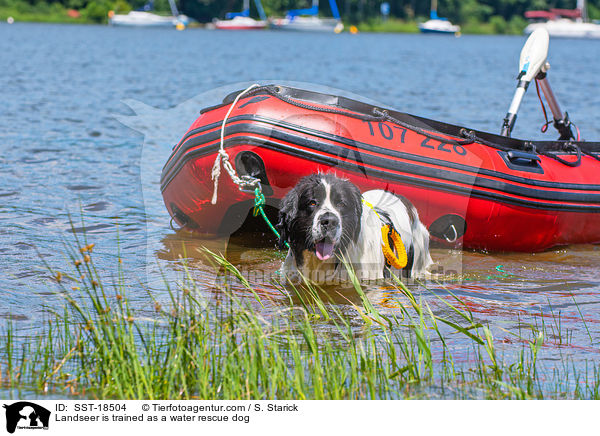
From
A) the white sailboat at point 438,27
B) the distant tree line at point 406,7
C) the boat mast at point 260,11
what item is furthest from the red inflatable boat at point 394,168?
the white sailboat at point 438,27

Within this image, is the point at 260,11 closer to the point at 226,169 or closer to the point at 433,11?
the point at 433,11

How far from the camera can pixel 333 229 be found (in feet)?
14.4

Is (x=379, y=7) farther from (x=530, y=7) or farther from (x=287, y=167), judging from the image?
(x=287, y=167)

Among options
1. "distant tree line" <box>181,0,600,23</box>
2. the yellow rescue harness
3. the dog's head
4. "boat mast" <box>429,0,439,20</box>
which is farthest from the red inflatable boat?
"boat mast" <box>429,0,439,20</box>

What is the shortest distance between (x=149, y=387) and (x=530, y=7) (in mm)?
72996

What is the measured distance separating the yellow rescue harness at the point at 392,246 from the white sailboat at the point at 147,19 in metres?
61.1

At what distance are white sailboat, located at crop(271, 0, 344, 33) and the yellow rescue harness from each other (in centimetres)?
6211

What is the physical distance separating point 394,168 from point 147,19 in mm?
61413

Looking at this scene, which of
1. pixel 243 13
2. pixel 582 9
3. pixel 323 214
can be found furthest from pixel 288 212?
pixel 582 9

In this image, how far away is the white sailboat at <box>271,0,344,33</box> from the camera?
6538cm

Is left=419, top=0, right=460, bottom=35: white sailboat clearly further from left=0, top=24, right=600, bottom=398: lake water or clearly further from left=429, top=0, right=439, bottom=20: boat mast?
left=0, top=24, right=600, bottom=398: lake water

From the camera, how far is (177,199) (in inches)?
242

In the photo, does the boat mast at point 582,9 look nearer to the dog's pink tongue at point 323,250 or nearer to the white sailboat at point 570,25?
the white sailboat at point 570,25

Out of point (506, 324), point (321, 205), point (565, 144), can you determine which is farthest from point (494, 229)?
point (321, 205)
